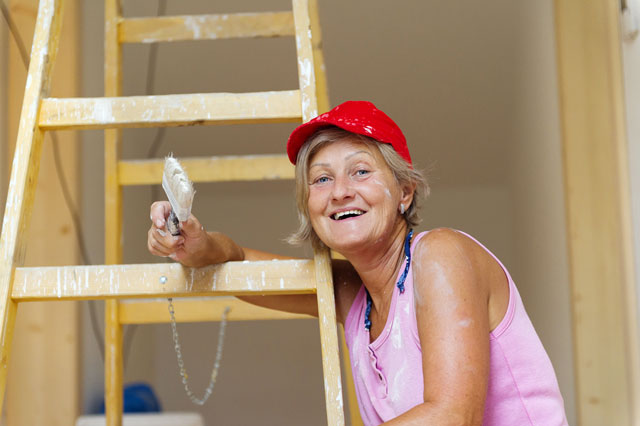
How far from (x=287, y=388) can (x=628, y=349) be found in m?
2.93

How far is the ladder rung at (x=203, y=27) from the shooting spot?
1763mm

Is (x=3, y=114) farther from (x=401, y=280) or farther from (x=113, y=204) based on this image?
(x=401, y=280)

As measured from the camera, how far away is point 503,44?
11.0ft

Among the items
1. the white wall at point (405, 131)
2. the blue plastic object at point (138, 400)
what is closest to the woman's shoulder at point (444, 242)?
the white wall at point (405, 131)

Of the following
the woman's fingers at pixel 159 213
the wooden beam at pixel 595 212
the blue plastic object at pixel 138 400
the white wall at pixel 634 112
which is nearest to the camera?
the woman's fingers at pixel 159 213

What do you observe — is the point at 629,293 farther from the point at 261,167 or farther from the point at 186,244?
the point at 186,244

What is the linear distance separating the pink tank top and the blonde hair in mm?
116

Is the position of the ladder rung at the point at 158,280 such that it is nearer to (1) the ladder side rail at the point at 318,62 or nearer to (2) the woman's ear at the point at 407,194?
(2) the woman's ear at the point at 407,194

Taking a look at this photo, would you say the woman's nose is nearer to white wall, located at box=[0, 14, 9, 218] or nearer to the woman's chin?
the woman's chin

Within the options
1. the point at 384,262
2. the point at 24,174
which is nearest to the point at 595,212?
the point at 384,262

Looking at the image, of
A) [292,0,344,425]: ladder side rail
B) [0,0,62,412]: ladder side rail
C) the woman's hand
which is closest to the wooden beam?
[292,0,344,425]: ladder side rail

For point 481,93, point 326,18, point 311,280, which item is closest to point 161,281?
point 311,280

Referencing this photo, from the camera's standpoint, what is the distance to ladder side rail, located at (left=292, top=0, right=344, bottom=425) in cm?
109

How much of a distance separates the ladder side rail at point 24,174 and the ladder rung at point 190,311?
0.61 metres
